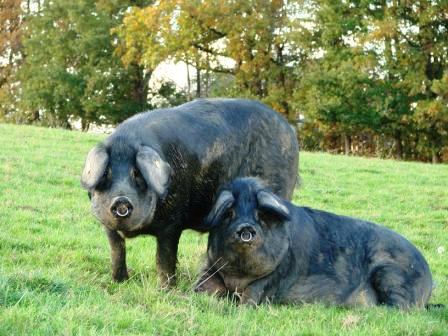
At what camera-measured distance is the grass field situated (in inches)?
185

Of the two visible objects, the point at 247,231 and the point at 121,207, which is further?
the point at 247,231

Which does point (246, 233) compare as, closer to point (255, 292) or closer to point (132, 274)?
point (255, 292)

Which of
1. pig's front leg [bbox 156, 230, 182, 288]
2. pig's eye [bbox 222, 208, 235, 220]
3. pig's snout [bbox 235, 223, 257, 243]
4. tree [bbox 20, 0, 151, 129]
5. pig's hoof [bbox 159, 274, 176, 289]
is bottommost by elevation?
pig's hoof [bbox 159, 274, 176, 289]

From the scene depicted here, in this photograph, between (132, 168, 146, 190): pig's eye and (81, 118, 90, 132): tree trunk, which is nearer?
(132, 168, 146, 190): pig's eye

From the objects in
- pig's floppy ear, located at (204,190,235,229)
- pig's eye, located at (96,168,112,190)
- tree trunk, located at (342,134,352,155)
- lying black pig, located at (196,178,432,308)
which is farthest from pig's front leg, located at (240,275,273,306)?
tree trunk, located at (342,134,352,155)

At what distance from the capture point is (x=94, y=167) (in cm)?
571

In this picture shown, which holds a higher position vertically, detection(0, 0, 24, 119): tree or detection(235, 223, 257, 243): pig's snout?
detection(0, 0, 24, 119): tree

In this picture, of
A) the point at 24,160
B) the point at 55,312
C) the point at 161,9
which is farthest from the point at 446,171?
the point at 161,9

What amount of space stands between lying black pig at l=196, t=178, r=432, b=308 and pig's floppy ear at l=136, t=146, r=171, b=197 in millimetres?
574

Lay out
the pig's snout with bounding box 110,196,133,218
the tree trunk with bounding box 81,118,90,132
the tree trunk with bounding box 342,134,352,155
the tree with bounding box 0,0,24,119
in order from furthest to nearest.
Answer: the tree with bounding box 0,0,24,119
the tree trunk with bounding box 81,118,90,132
the tree trunk with bounding box 342,134,352,155
the pig's snout with bounding box 110,196,133,218

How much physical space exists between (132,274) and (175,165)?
48.8 inches

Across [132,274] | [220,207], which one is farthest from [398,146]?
[220,207]

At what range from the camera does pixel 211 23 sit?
4012cm

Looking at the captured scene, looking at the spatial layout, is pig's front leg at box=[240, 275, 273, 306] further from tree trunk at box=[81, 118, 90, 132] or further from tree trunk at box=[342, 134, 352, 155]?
tree trunk at box=[81, 118, 90, 132]
